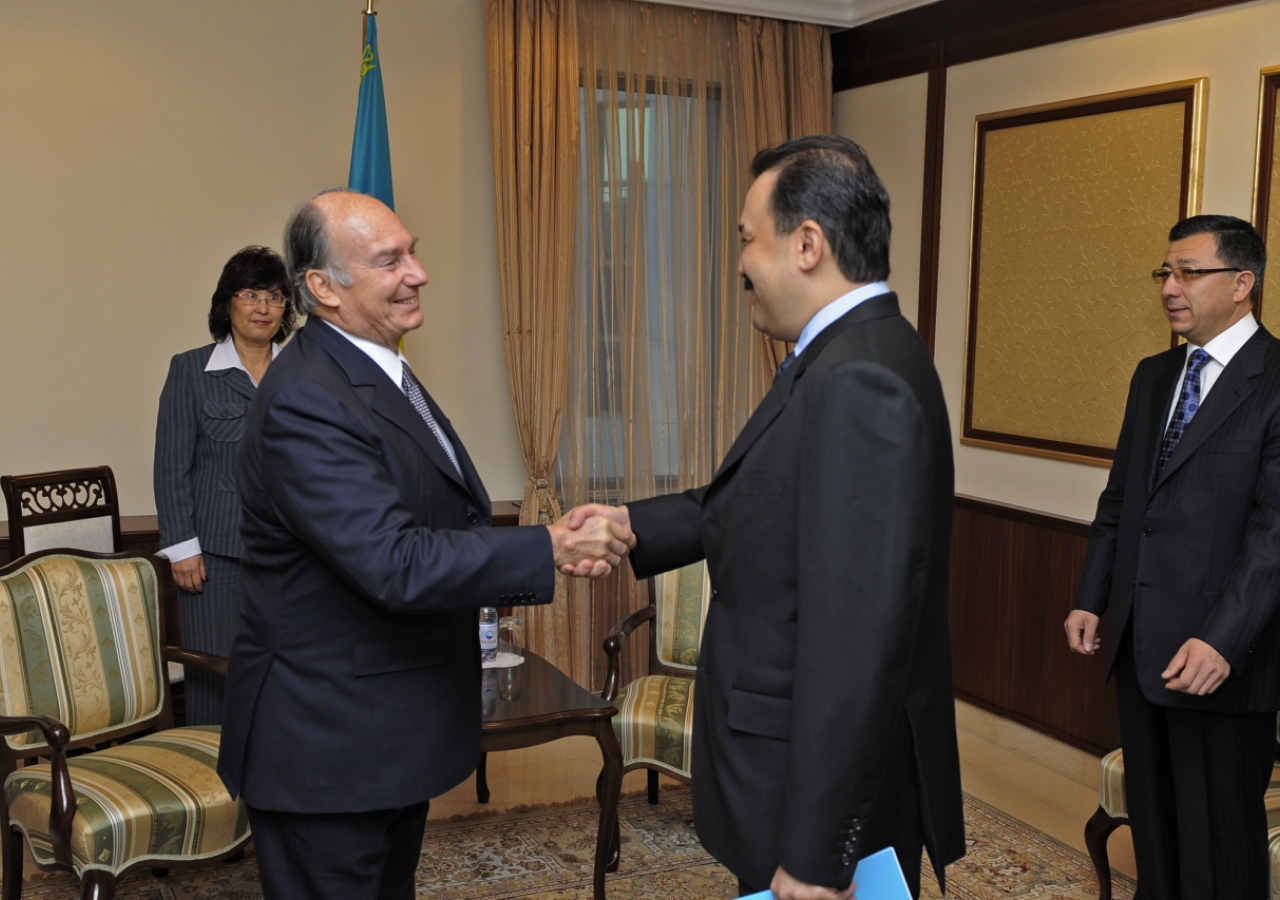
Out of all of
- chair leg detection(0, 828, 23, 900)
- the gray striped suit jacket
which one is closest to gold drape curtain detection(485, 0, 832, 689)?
the gray striped suit jacket

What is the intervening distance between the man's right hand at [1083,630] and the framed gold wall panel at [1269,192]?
3.98 ft

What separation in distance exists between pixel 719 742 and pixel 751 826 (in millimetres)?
123

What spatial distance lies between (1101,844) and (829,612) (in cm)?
211

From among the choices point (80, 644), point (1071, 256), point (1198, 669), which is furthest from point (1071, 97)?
point (80, 644)

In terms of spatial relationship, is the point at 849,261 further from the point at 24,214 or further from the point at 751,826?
the point at 24,214

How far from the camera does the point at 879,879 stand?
5.01 feet

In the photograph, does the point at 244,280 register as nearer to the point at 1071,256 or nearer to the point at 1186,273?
the point at 1186,273

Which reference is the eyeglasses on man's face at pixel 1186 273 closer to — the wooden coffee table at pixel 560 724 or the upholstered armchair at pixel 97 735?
the wooden coffee table at pixel 560 724

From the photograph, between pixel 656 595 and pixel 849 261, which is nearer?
pixel 849 261

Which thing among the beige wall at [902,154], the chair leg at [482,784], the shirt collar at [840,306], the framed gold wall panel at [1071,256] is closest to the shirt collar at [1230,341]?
the framed gold wall panel at [1071,256]

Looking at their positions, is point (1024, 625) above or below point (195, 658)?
below

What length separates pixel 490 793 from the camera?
4.05 metres

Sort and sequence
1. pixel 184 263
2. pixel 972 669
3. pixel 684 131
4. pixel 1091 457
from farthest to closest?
pixel 684 131 → pixel 972 669 → pixel 184 263 → pixel 1091 457

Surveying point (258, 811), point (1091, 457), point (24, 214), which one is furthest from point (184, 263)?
point (1091, 457)
